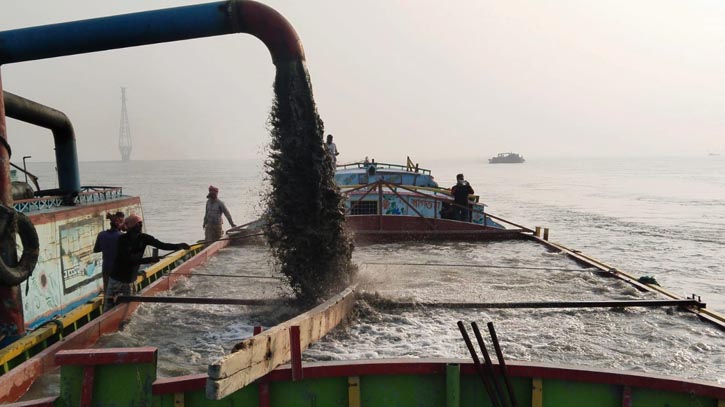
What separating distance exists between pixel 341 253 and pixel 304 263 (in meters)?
0.61

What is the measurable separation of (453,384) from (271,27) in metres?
5.82

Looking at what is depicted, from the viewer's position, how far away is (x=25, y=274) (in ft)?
24.0

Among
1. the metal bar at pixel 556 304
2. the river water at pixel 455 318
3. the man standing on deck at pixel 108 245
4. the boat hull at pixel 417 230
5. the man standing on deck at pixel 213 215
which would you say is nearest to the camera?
the river water at pixel 455 318

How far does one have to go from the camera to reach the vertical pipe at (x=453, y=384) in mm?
3949

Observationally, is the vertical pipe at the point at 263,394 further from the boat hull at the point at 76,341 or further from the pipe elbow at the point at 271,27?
the pipe elbow at the point at 271,27

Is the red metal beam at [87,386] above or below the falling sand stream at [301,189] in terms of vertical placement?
below

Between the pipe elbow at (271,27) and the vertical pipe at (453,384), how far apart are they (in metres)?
5.31

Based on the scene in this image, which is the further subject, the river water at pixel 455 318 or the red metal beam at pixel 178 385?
the river water at pixel 455 318

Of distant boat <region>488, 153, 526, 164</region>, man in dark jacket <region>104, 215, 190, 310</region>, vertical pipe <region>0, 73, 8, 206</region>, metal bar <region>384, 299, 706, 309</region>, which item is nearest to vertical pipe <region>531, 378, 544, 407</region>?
metal bar <region>384, 299, 706, 309</region>

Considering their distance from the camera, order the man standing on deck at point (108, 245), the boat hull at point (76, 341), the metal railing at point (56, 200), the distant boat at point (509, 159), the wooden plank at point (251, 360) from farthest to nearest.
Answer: the distant boat at point (509, 159), the metal railing at point (56, 200), the man standing on deck at point (108, 245), the boat hull at point (76, 341), the wooden plank at point (251, 360)

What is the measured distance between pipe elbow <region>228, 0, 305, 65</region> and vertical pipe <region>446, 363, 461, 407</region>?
17.4 ft

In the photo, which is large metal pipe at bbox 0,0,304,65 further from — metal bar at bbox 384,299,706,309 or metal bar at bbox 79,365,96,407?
metal bar at bbox 79,365,96,407

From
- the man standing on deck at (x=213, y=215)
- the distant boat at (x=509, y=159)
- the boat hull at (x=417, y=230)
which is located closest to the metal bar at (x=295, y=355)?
the boat hull at (x=417, y=230)

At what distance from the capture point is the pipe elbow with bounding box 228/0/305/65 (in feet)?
25.2
